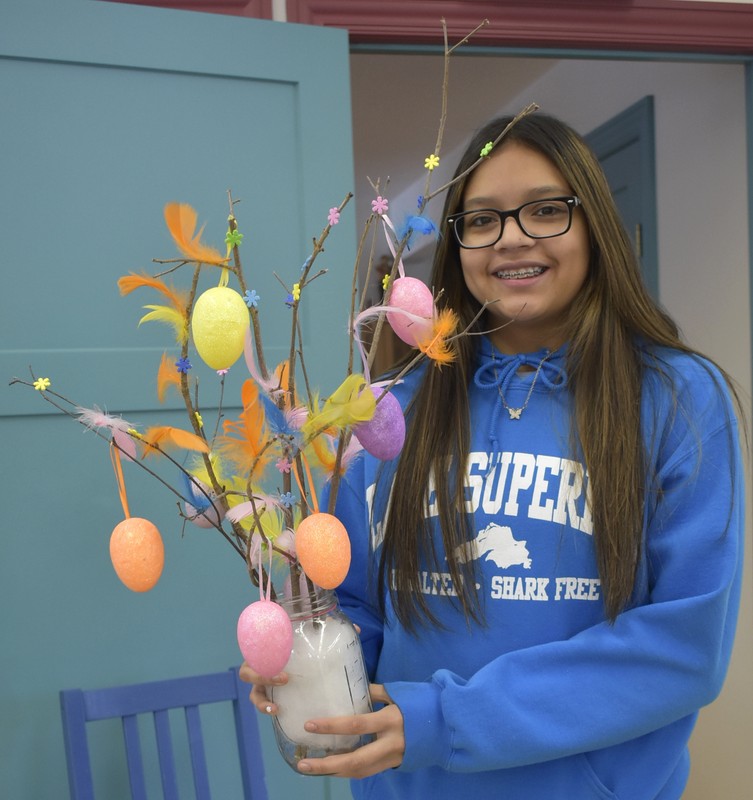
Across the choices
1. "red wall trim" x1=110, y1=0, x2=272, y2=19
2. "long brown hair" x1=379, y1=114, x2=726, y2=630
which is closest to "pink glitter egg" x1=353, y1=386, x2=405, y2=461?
"long brown hair" x1=379, y1=114, x2=726, y2=630

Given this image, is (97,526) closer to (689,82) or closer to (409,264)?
(689,82)

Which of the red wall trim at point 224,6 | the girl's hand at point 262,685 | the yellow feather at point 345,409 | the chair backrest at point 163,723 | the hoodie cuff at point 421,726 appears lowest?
the chair backrest at point 163,723

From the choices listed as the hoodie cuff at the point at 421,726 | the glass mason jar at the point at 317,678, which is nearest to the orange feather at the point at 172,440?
the glass mason jar at the point at 317,678

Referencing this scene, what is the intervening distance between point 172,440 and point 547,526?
0.44m

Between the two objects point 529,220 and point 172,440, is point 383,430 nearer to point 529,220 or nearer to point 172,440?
point 172,440

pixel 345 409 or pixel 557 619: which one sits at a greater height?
pixel 345 409

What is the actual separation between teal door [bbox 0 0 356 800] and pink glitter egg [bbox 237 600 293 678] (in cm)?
98

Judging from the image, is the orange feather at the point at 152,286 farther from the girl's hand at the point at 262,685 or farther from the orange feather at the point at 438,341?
the girl's hand at the point at 262,685

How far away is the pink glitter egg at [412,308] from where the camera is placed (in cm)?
70

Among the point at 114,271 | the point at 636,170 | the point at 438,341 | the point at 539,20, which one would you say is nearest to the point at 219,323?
the point at 438,341

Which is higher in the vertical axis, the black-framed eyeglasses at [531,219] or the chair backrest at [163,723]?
the black-framed eyeglasses at [531,219]

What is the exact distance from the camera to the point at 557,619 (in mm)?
913

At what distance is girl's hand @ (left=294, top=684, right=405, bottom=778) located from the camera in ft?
2.36

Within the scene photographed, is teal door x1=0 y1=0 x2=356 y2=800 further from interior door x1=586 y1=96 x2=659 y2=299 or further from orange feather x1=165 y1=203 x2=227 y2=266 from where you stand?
interior door x1=586 y1=96 x2=659 y2=299
